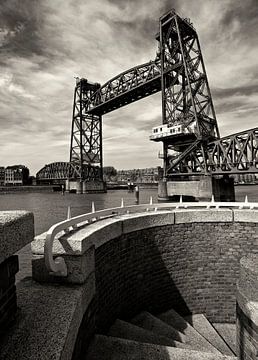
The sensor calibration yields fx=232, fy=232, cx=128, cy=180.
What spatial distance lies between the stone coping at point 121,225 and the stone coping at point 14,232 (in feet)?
4.90

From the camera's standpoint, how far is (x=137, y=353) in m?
3.79

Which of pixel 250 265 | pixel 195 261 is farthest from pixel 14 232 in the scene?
pixel 195 261

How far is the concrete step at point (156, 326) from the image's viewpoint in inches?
236

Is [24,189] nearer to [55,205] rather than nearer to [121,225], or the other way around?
[55,205]

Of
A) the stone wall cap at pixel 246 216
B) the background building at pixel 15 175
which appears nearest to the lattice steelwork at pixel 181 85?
the stone wall cap at pixel 246 216

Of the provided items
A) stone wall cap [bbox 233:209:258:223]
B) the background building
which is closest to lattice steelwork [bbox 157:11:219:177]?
stone wall cap [bbox 233:209:258:223]

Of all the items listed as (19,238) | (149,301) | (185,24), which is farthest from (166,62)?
(19,238)

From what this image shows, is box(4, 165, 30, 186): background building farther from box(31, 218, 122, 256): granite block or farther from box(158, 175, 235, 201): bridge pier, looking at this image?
box(31, 218, 122, 256): granite block

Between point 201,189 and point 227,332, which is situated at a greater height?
point 201,189

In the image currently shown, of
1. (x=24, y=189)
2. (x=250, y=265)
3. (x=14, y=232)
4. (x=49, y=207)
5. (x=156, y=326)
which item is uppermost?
(x=14, y=232)

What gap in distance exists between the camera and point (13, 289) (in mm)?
2713

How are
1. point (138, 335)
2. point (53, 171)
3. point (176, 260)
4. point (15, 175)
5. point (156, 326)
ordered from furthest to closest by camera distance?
point (15, 175) → point (53, 171) → point (176, 260) → point (156, 326) → point (138, 335)

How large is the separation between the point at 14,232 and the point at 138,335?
457 cm

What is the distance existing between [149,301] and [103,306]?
2.52m
